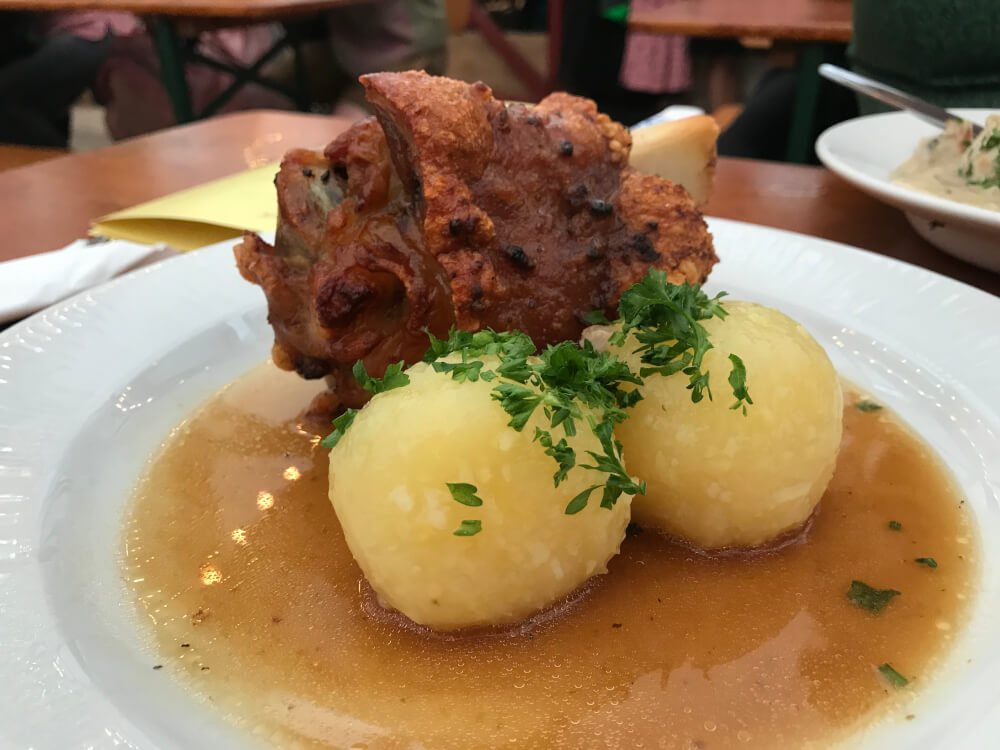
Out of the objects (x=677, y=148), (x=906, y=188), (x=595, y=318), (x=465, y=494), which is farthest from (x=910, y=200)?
(x=465, y=494)

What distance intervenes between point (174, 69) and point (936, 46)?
13.6 ft

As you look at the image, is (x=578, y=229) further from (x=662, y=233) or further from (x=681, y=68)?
(x=681, y=68)

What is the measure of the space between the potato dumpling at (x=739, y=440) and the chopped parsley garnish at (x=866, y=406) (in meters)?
0.40

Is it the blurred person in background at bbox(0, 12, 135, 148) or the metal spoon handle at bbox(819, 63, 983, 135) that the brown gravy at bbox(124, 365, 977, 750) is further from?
the blurred person in background at bbox(0, 12, 135, 148)

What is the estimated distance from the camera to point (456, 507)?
881 millimetres

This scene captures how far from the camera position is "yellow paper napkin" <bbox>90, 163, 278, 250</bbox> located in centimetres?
191

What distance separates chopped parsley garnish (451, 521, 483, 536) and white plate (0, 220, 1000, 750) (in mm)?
325

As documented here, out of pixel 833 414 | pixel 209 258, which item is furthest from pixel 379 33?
pixel 833 414

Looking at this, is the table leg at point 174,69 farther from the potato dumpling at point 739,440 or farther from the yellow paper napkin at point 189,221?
the potato dumpling at point 739,440

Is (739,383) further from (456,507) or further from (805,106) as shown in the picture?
(805,106)

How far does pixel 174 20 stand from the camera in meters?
4.62

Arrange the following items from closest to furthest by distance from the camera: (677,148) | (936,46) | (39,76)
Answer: (677,148) → (936,46) → (39,76)

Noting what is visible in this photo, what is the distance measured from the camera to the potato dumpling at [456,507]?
89 centimetres

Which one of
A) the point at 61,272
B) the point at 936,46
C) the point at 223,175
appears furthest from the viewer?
the point at 936,46
